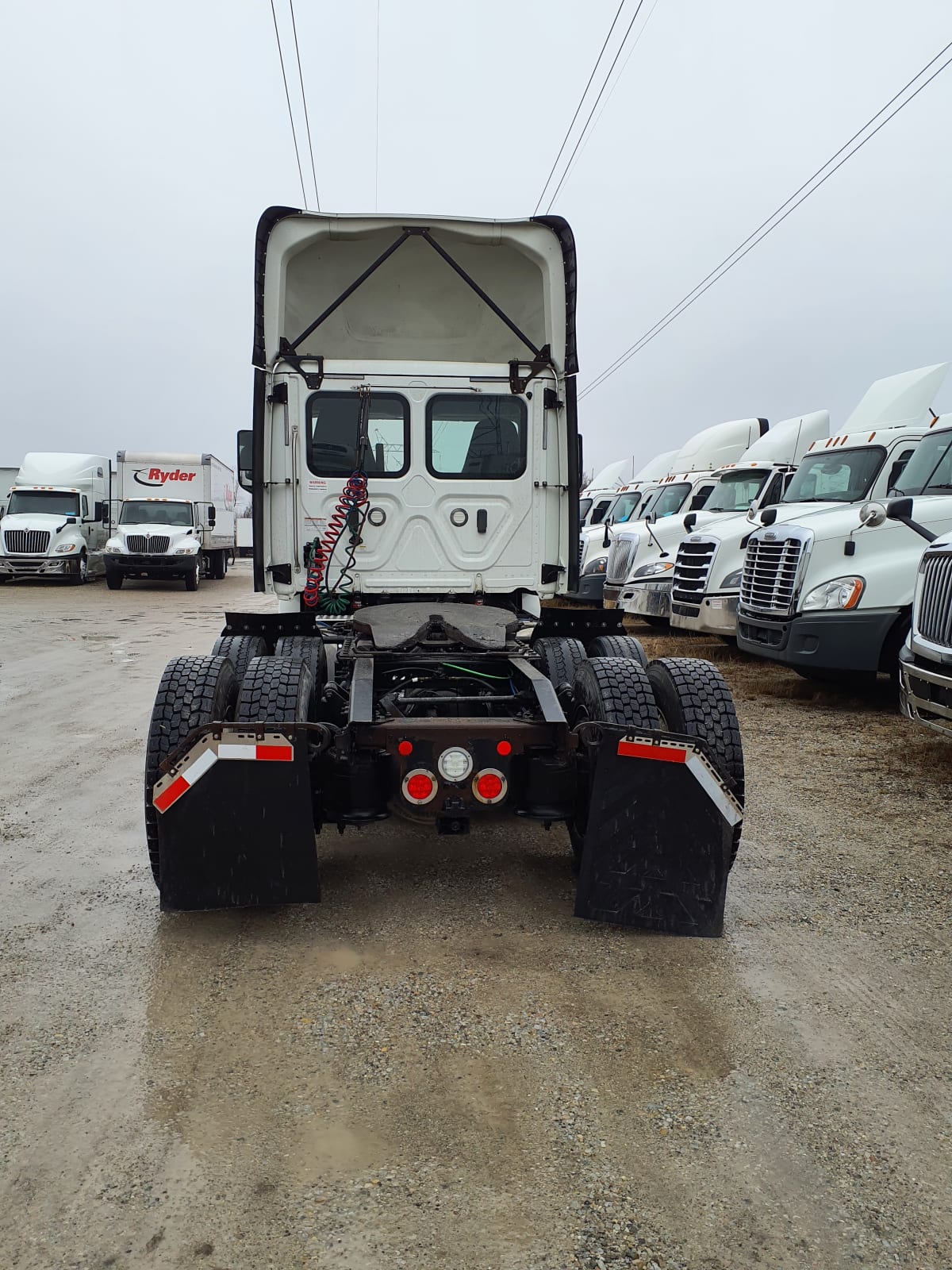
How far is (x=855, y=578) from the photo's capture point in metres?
8.94

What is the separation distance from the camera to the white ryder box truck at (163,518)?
24.7 meters

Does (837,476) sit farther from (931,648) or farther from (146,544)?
(146,544)

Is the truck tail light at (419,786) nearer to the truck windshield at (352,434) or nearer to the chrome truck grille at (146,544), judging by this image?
the truck windshield at (352,434)

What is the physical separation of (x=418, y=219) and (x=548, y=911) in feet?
13.3

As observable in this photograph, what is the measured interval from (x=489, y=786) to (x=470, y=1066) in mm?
1179

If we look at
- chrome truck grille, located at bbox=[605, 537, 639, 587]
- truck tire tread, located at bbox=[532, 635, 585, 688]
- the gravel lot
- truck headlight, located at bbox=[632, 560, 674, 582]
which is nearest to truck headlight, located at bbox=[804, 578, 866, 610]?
the gravel lot

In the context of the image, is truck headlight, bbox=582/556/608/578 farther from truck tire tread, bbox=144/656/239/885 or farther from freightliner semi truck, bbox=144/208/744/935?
truck tire tread, bbox=144/656/239/885

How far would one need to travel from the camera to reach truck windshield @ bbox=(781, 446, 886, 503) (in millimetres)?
10617

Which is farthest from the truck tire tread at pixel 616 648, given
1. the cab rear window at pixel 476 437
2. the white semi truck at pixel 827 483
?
the white semi truck at pixel 827 483

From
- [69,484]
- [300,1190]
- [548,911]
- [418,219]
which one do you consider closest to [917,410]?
[418,219]

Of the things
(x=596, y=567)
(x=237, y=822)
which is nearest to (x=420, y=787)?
(x=237, y=822)

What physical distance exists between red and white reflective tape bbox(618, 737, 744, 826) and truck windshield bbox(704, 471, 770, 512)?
36.0ft

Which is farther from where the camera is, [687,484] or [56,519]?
[56,519]

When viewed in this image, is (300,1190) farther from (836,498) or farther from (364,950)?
(836,498)
